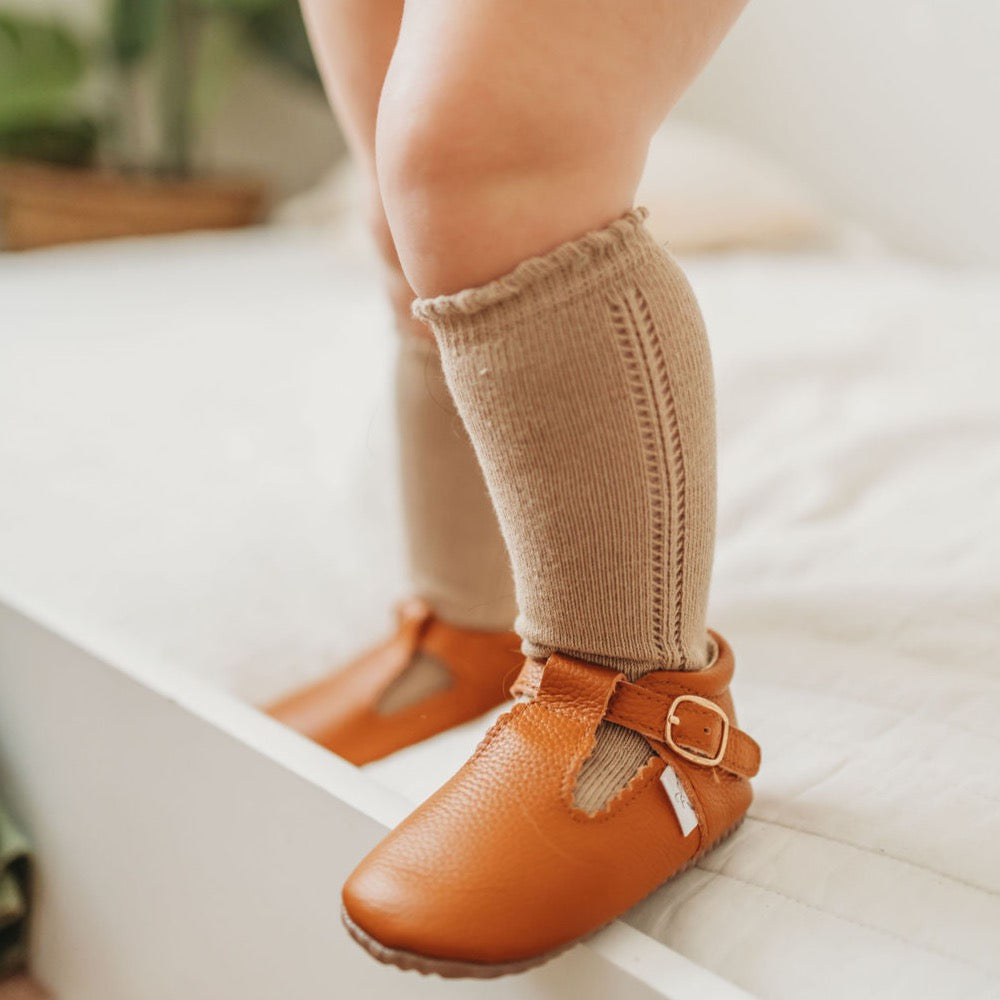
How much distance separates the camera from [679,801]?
451 mm

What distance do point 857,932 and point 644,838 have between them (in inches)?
3.6

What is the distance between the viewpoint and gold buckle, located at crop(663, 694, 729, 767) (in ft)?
1.49

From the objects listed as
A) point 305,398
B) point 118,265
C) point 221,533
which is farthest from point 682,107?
point 221,533

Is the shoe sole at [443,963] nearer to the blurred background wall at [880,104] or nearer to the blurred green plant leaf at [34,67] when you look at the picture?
the blurred background wall at [880,104]

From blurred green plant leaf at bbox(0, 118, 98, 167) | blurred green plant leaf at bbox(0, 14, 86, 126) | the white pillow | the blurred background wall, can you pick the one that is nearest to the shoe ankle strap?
the white pillow

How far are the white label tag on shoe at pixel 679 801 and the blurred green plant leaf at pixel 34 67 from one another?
201 centimetres

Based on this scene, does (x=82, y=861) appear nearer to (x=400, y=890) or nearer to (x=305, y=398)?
(x=400, y=890)

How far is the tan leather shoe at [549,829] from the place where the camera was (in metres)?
0.39

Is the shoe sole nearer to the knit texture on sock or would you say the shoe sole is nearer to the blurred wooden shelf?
the knit texture on sock

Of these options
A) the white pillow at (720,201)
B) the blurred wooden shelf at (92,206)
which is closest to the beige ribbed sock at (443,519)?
the white pillow at (720,201)

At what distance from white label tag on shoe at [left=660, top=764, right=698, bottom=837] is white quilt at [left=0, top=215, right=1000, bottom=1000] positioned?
3cm

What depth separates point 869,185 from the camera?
200cm

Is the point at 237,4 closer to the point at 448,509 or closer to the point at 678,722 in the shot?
the point at 448,509

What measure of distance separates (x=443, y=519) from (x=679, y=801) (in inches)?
11.0
